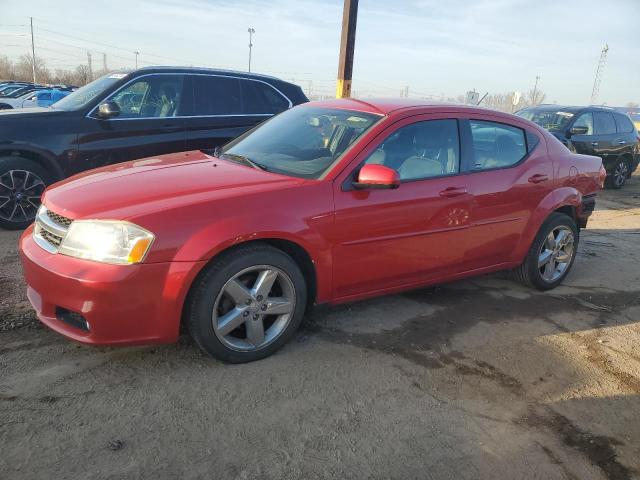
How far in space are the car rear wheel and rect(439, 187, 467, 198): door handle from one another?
9.82m

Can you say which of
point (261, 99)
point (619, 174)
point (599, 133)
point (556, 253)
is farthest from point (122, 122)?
point (619, 174)

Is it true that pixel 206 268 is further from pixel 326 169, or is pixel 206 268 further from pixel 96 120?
pixel 96 120

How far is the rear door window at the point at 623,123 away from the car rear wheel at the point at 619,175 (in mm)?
721

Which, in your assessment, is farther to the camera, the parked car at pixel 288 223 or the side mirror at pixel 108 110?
the side mirror at pixel 108 110

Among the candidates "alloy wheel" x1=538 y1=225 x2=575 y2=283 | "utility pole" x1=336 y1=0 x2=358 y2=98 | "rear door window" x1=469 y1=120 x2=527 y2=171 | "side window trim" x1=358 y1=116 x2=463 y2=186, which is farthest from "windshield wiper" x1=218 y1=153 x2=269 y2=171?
"utility pole" x1=336 y1=0 x2=358 y2=98

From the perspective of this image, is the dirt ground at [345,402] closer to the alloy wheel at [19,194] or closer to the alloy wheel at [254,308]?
the alloy wheel at [254,308]

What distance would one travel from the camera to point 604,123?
11.4 m

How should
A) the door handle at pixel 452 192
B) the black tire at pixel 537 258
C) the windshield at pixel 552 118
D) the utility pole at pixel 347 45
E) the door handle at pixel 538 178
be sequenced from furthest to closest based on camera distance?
1. the windshield at pixel 552 118
2. the utility pole at pixel 347 45
3. the black tire at pixel 537 258
4. the door handle at pixel 538 178
5. the door handle at pixel 452 192

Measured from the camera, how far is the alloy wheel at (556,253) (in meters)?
4.73

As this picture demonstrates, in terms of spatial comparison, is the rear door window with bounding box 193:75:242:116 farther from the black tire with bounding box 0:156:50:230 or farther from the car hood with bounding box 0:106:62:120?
the black tire with bounding box 0:156:50:230

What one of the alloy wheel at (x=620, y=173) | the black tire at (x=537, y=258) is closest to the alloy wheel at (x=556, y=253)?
the black tire at (x=537, y=258)

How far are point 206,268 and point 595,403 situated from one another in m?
2.43

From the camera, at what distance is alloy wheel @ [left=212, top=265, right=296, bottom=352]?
3004 mm

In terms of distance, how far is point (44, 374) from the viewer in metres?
2.88
